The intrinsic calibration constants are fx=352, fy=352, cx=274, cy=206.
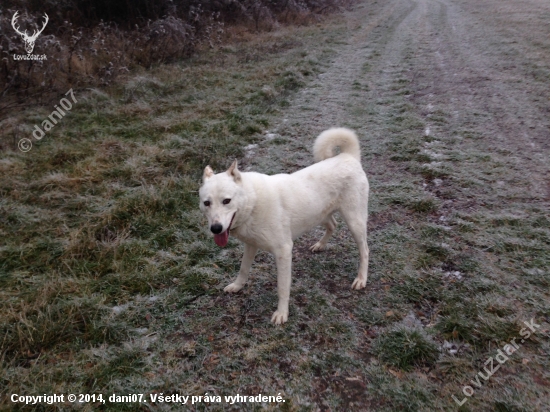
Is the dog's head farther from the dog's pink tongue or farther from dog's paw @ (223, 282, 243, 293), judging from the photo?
dog's paw @ (223, 282, 243, 293)

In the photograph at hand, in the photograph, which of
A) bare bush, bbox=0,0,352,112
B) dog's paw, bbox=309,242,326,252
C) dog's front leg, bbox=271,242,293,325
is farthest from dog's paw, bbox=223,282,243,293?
bare bush, bbox=0,0,352,112

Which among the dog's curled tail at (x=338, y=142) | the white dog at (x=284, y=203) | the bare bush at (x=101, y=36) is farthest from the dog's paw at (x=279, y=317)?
the bare bush at (x=101, y=36)

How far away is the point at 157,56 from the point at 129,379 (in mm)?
8948

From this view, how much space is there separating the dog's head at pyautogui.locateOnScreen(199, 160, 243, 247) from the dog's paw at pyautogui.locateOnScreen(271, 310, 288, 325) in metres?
0.80

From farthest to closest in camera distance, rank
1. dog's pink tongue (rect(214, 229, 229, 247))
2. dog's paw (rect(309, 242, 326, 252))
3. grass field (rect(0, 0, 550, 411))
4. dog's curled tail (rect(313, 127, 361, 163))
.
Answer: dog's paw (rect(309, 242, 326, 252)), dog's curled tail (rect(313, 127, 361, 163)), dog's pink tongue (rect(214, 229, 229, 247)), grass field (rect(0, 0, 550, 411))

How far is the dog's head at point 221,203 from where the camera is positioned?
248 centimetres

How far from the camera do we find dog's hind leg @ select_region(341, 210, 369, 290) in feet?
10.3

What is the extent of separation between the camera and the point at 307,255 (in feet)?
12.3

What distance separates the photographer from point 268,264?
360 centimetres

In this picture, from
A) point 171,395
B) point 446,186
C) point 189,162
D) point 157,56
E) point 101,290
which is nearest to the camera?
point 171,395

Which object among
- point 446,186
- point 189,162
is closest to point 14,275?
point 189,162

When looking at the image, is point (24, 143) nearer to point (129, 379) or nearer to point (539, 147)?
point (129, 379)

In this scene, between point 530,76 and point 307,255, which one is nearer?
point 307,255

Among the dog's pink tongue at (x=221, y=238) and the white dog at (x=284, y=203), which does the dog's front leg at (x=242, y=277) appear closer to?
the white dog at (x=284, y=203)
